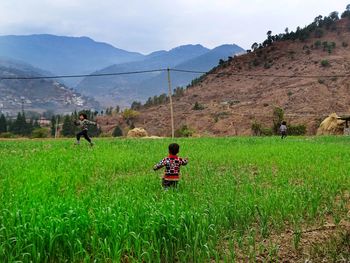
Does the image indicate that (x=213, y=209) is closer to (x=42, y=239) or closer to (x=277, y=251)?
(x=277, y=251)

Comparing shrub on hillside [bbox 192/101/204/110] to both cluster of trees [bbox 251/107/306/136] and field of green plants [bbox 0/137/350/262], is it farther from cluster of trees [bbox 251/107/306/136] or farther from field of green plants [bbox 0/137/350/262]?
field of green plants [bbox 0/137/350/262]

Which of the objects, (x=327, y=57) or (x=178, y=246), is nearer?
(x=178, y=246)

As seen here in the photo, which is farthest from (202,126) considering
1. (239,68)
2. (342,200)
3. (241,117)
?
(342,200)

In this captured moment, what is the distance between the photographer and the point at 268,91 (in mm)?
78188

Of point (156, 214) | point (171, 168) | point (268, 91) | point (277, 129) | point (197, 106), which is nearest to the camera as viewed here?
point (156, 214)

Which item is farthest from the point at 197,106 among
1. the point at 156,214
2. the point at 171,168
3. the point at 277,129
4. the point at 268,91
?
the point at 156,214

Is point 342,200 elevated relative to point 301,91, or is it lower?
lower

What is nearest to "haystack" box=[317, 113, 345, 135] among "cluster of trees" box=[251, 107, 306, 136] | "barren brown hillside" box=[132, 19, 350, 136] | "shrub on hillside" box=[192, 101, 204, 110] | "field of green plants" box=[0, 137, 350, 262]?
"cluster of trees" box=[251, 107, 306, 136]

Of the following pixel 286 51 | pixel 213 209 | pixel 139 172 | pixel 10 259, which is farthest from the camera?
pixel 286 51

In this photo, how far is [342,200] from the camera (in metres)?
8.48

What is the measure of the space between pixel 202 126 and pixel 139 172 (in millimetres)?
55956

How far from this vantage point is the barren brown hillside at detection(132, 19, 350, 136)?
66.9m

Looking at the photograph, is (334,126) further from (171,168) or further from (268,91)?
(171,168)

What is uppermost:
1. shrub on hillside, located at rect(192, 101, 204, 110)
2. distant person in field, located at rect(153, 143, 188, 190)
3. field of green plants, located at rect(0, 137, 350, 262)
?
shrub on hillside, located at rect(192, 101, 204, 110)
